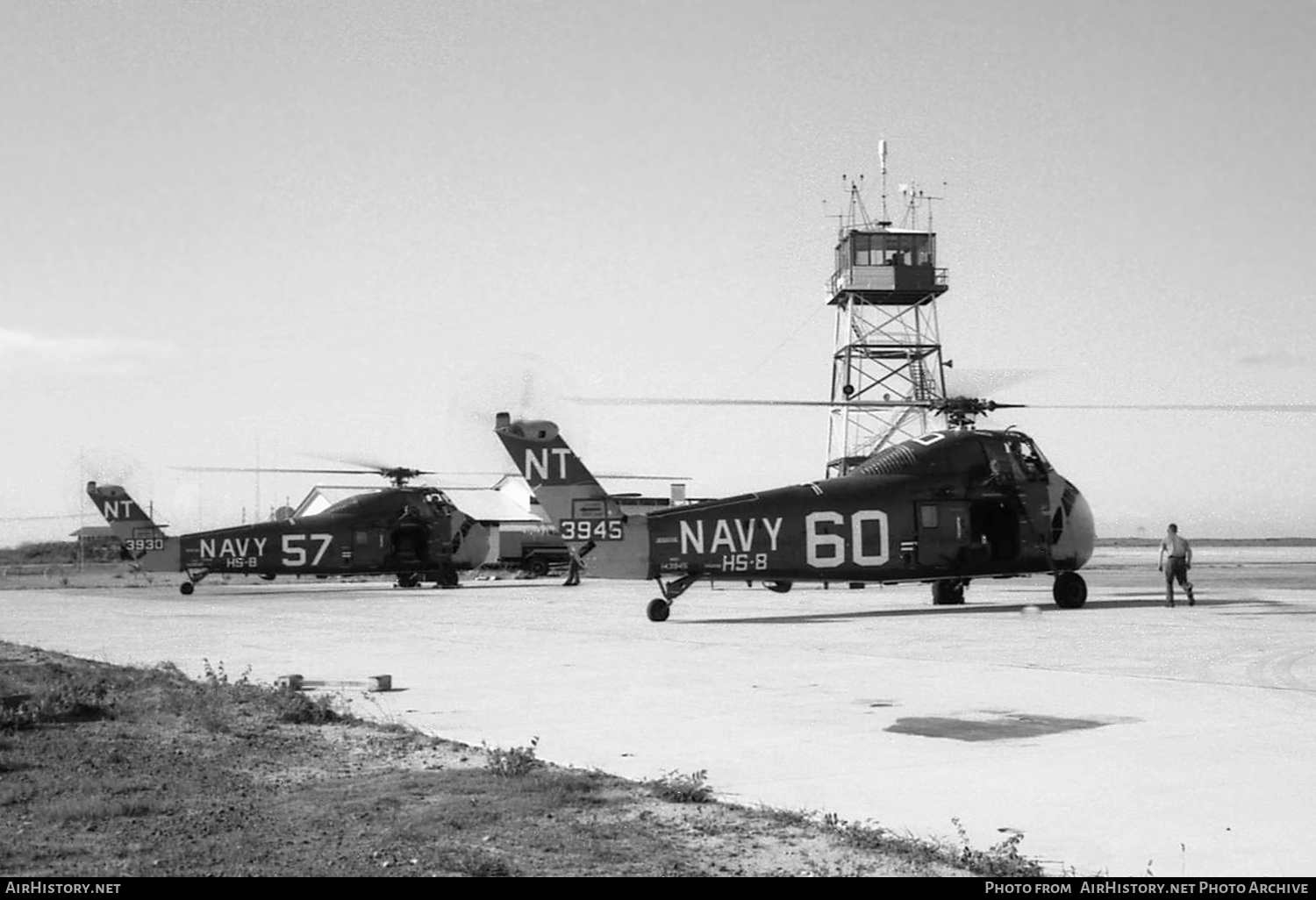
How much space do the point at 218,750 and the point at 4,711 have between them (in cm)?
264

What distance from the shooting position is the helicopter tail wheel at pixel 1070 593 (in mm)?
23406

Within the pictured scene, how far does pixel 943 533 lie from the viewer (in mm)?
23328

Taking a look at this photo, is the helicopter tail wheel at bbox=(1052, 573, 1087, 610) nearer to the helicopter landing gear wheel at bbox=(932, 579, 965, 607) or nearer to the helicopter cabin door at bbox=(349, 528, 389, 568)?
the helicopter landing gear wheel at bbox=(932, 579, 965, 607)

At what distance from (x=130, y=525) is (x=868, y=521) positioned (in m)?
30.0

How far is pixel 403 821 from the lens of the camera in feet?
21.6

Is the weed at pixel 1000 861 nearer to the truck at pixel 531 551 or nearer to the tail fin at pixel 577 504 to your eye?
the tail fin at pixel 577 504

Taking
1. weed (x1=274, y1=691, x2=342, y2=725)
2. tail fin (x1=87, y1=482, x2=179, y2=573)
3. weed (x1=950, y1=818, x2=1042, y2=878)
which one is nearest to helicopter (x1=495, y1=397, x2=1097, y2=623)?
weed (x1=274, y1=691, x2=342, y2=725)

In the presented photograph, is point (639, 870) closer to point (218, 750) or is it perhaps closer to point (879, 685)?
point (218, 750)

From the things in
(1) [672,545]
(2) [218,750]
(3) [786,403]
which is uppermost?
(3) [786,403]

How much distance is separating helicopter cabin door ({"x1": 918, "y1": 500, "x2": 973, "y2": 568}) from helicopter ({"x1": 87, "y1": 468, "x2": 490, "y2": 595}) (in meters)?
21.5

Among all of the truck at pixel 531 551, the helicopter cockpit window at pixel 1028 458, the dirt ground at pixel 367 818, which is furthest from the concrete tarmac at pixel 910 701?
the truck at pixel 531 551

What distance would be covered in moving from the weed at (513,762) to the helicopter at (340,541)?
105 ft

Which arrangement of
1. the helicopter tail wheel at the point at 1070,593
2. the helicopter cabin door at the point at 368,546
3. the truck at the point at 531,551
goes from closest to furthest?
the helicopter tail wheel at the point at 1070,593 < the helicopter cabin door at the point at 368,546 < the truck at the point at 531,551
